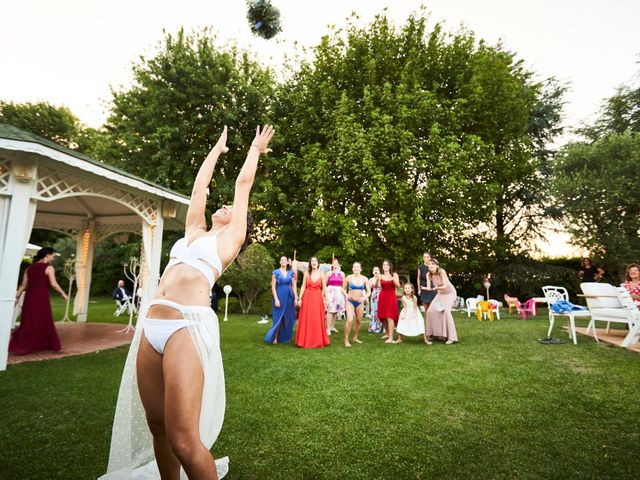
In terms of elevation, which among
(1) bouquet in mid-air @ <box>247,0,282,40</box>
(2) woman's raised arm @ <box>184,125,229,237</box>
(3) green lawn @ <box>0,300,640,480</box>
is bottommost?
(3) green lawn @ <box>0,300,640,480</box>

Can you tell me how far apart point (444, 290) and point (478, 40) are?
53.6 ft

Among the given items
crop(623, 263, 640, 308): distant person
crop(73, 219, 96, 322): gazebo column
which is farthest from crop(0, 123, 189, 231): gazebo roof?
crop(623, 263, 640, 308): distant person

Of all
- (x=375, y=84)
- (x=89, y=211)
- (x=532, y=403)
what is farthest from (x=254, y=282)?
(x=532, y=403)

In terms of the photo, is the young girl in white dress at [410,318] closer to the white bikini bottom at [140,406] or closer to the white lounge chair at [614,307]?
the white lounge chair at [614,307]

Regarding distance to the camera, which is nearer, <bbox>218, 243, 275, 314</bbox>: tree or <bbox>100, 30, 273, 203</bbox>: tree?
<bbox>218, 243, 275, 314</bbox>: tree

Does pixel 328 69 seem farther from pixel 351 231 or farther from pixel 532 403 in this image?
pixel 532 403

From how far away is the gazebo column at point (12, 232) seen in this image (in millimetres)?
6117

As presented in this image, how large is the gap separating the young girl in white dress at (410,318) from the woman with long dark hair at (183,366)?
7516 mm

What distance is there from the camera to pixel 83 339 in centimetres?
908

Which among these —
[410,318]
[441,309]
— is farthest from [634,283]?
[410,318]

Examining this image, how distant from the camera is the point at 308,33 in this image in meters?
19.0

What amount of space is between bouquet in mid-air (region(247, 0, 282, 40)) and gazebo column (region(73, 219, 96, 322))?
13549mm

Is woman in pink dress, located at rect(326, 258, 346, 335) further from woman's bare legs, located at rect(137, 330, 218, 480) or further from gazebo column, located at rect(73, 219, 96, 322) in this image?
gazebo column, located at rect(73, 219, 96, 322)

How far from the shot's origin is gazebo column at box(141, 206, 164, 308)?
9.27m
